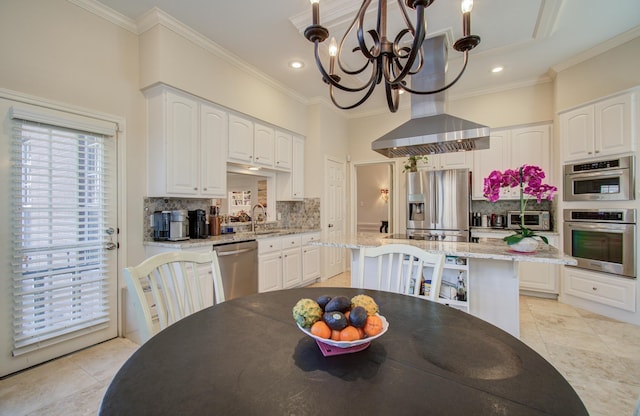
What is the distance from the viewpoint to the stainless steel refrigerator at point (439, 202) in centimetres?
411

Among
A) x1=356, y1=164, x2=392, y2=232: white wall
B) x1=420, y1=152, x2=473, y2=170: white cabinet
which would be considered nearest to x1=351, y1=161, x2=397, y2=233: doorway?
x1=356, y1=164, x2=392, y2=232: white wall

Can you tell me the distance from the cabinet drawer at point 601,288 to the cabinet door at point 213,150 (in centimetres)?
430

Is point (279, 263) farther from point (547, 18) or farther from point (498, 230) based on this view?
point (547, 18)

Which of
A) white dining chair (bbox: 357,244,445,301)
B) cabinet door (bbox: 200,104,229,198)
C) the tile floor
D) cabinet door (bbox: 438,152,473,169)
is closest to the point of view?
white dining chair (bbox: 357,244,445,301)

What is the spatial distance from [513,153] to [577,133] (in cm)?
74

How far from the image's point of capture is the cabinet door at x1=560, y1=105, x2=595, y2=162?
336 centimetres

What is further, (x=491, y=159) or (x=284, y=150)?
(x=284, y=150)

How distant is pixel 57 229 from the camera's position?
7.64 feet

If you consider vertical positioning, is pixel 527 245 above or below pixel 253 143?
below

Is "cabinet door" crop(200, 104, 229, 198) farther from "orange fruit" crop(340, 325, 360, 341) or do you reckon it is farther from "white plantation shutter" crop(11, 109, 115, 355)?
"orange fruit" crop(340, 325, 360, 341)

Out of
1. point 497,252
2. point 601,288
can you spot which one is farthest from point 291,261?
point 601,288

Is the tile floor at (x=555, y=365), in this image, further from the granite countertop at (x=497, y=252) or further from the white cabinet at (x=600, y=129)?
the white cabinet at (x=600, y=129)

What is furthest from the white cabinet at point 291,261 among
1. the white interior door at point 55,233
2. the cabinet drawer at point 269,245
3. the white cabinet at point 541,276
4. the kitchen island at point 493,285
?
the white cabinet at point 541,276

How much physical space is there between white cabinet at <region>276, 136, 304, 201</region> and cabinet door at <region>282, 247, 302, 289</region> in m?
0.91
